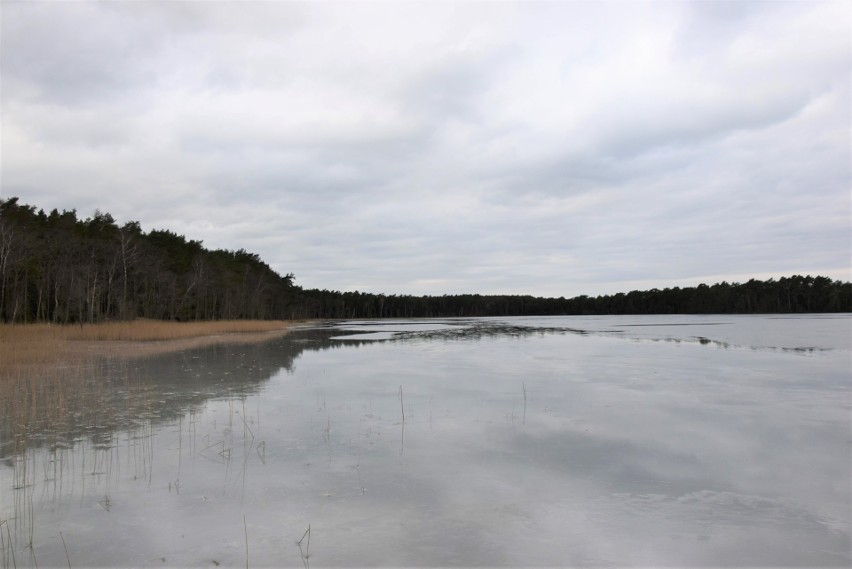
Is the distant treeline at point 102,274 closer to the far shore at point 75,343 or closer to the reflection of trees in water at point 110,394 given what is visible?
the far shore at point 75,343

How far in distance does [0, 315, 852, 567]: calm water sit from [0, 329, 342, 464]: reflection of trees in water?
96mm

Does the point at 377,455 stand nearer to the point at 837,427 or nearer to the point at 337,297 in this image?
the point at 837,427

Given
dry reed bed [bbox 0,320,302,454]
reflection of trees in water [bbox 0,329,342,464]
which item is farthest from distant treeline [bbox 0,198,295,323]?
reflection of trees in water [bbox 0,329,342,464]

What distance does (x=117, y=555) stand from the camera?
4.31 meters

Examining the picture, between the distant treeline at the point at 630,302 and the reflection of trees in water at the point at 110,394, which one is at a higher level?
the distant treeline at the point at 630,302

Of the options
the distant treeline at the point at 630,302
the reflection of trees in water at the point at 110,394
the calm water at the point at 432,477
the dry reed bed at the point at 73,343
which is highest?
the distant treeline at the point at 630,302

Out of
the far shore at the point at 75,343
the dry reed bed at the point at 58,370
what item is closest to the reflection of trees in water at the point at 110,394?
the dry reed bed at the point at 58,370

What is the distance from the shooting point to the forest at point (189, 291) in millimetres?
38375

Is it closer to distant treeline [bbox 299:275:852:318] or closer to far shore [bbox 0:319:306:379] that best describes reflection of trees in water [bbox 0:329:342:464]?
far shore [bbox 0:319:306:379]

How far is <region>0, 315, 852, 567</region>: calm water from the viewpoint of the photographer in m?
4.46

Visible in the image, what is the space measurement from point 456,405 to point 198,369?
33.2ft

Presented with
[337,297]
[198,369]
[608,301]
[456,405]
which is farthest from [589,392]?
[608,301]

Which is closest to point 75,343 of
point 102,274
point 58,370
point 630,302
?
point 58,370

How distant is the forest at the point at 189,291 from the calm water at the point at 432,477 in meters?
28.9
